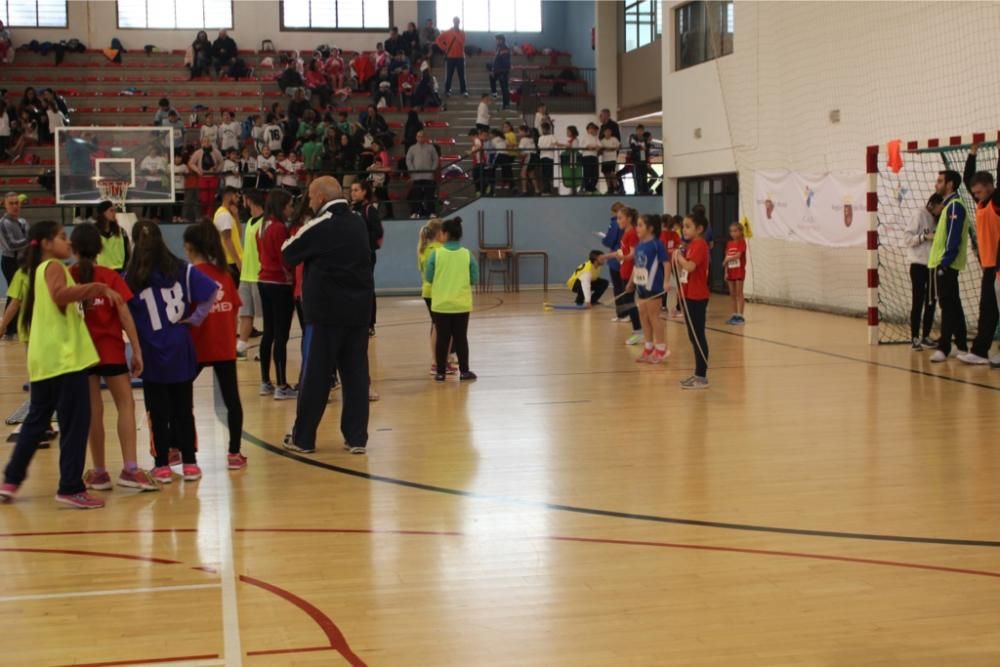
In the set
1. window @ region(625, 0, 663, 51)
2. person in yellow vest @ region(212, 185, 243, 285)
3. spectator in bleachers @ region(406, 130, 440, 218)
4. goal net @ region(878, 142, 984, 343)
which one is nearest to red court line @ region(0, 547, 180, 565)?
person in yellow vest @ region(212, 185, 243, 285)

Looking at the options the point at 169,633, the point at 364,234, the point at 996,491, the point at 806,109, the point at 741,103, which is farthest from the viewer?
the point at 741,103

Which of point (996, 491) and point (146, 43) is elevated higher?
point (146, 43)

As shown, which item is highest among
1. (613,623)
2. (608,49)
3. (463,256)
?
(608,49)

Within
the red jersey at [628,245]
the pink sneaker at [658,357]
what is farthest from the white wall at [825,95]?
the pink sneaker at [658,357]

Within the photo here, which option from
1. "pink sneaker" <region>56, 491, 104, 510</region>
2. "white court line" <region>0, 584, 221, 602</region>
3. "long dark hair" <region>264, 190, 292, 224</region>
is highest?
"long dark hair" <region>264, 190, 292, 224</region>

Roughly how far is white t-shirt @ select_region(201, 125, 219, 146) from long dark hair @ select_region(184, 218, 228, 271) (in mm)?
18727

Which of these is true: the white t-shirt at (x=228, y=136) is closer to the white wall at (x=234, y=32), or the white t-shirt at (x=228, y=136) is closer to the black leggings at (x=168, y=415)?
the white wall at (x=234, y=32)

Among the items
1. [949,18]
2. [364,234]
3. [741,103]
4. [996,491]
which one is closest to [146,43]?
[741,103]

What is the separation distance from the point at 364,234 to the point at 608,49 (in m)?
25.0

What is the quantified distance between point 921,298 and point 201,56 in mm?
22319

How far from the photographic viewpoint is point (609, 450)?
25.7ft

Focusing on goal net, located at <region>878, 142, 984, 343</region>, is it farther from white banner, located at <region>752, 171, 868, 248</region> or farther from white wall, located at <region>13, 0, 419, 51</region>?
white wall, located at <region>13, 0, 419, 51</region>

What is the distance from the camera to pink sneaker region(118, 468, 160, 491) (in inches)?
266

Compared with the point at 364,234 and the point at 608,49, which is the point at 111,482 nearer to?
the point at 364,234
